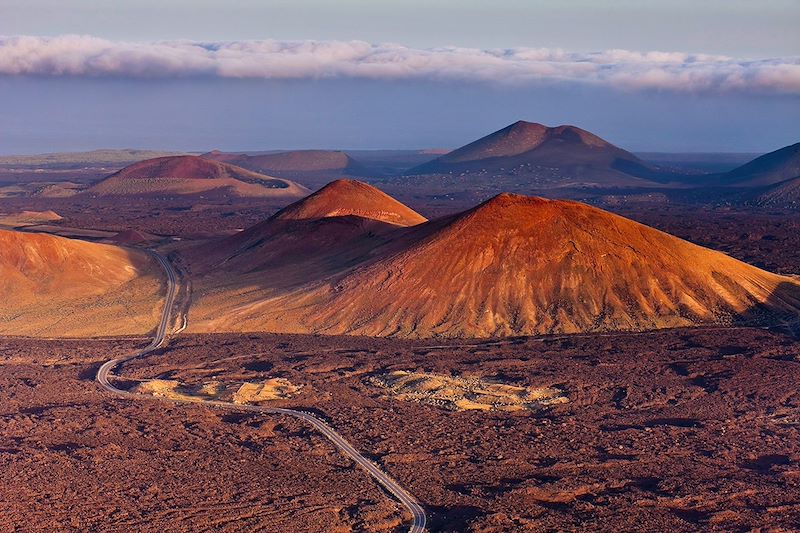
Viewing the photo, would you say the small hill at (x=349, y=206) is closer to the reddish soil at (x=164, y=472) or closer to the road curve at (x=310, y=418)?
the road curve at (x=310, y=418)

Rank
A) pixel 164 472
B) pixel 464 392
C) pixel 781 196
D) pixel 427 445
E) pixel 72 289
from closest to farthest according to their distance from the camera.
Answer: pixel 164 472 → pixel 427 445 → pixel 464 392 → pixel 72 289 → pixel 781 196

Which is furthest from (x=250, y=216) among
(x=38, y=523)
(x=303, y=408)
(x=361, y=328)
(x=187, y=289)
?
(x=38, y=523)

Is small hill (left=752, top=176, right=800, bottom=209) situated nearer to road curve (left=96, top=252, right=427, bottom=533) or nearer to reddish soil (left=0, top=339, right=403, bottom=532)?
road curve (left=96, top=252, right=427, bottom=533)

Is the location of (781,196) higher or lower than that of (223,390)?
higher

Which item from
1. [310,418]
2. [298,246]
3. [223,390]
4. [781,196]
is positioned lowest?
[223,390]

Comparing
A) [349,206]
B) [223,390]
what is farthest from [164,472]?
[349,206]

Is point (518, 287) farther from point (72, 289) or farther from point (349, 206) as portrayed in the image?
point (349, 206)

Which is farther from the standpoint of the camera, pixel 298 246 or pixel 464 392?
pixel 298 246

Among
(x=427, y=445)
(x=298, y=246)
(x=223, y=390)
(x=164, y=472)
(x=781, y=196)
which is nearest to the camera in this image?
(x=164, y=472)
